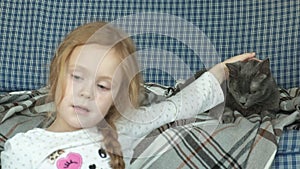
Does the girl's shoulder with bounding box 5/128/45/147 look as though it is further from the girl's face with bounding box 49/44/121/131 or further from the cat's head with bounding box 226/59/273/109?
the cat's head with bounding box 226/59/273/109

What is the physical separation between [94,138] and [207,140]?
1.32 ft

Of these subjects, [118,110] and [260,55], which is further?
[260,55]

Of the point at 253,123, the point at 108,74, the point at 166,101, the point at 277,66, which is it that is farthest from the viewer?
the point at 277,66

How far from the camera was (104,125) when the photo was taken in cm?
142

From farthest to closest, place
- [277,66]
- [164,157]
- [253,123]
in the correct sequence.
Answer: [277,66], [253,123], [164,157]

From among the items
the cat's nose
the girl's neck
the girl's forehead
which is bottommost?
the cat's nose

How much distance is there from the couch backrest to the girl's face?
89 cm

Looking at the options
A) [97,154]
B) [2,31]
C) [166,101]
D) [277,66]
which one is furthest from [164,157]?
[2,31]

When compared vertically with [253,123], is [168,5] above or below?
above

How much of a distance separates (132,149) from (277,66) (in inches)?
41.5

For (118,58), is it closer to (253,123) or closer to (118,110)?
(118,110)

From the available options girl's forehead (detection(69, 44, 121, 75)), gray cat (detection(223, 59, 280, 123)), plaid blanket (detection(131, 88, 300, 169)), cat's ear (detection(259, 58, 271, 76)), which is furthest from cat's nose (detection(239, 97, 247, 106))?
girl's forehead (detection(69, 44, 121, 75))

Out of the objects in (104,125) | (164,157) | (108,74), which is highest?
(108,74)

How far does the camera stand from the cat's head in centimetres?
199
